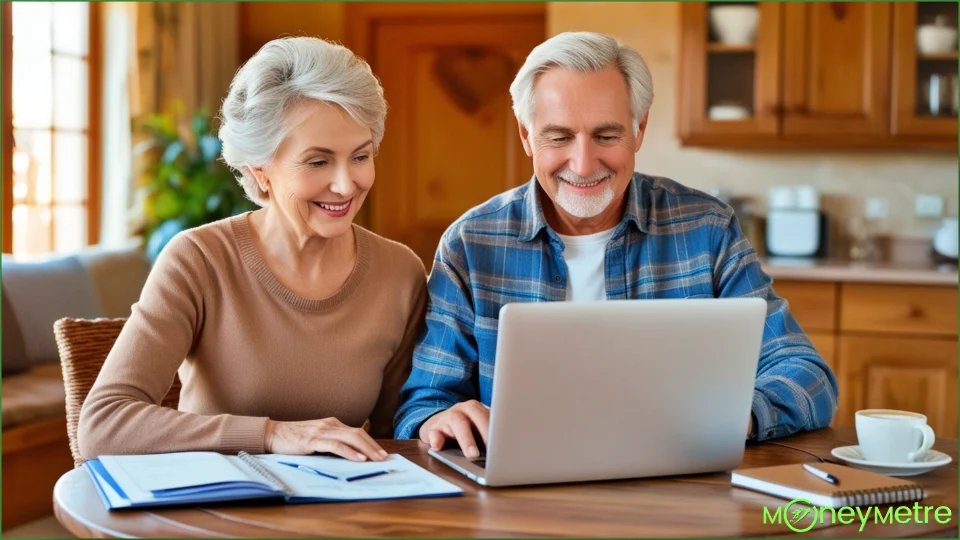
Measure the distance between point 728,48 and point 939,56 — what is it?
82cm

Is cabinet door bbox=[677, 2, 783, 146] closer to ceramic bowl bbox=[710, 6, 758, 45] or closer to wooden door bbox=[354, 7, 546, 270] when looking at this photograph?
ceramic bowl bbox=[710, 6, 758, 45]

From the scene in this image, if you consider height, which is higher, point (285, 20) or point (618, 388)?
point (285, 20)

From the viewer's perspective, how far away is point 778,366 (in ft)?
5.67

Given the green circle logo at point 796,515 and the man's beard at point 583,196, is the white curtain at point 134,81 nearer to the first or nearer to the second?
the man's beard at point 583,196

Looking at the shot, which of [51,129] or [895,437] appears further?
[51,129]

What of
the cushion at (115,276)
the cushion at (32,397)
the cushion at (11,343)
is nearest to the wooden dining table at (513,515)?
the cushion at (32,397)

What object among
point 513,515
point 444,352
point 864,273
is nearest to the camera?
point 513,515

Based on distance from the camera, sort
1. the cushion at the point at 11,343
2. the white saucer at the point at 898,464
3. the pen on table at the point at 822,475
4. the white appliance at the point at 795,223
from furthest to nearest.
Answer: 1. the white appliance at the point at 795,223
2. the cushion at the point at 11,343
3. the white saucer at the point at 898,464
4. the pen on table at the point at 822,475

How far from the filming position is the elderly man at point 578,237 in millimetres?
1830

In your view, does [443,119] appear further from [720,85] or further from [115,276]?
[115,276]

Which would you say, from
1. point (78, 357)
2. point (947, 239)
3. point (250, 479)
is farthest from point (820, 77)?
point (250, 479)


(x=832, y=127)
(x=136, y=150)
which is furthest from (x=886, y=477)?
(x=136, y=150)

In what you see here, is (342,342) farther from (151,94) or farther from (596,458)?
(151,94)

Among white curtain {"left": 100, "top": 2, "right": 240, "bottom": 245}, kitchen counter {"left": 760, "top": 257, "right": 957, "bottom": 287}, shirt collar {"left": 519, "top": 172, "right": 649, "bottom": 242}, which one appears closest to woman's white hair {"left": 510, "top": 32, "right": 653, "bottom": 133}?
shirt collar {"left": 519, "top": 172, "right": 649, "bottom": 242}
